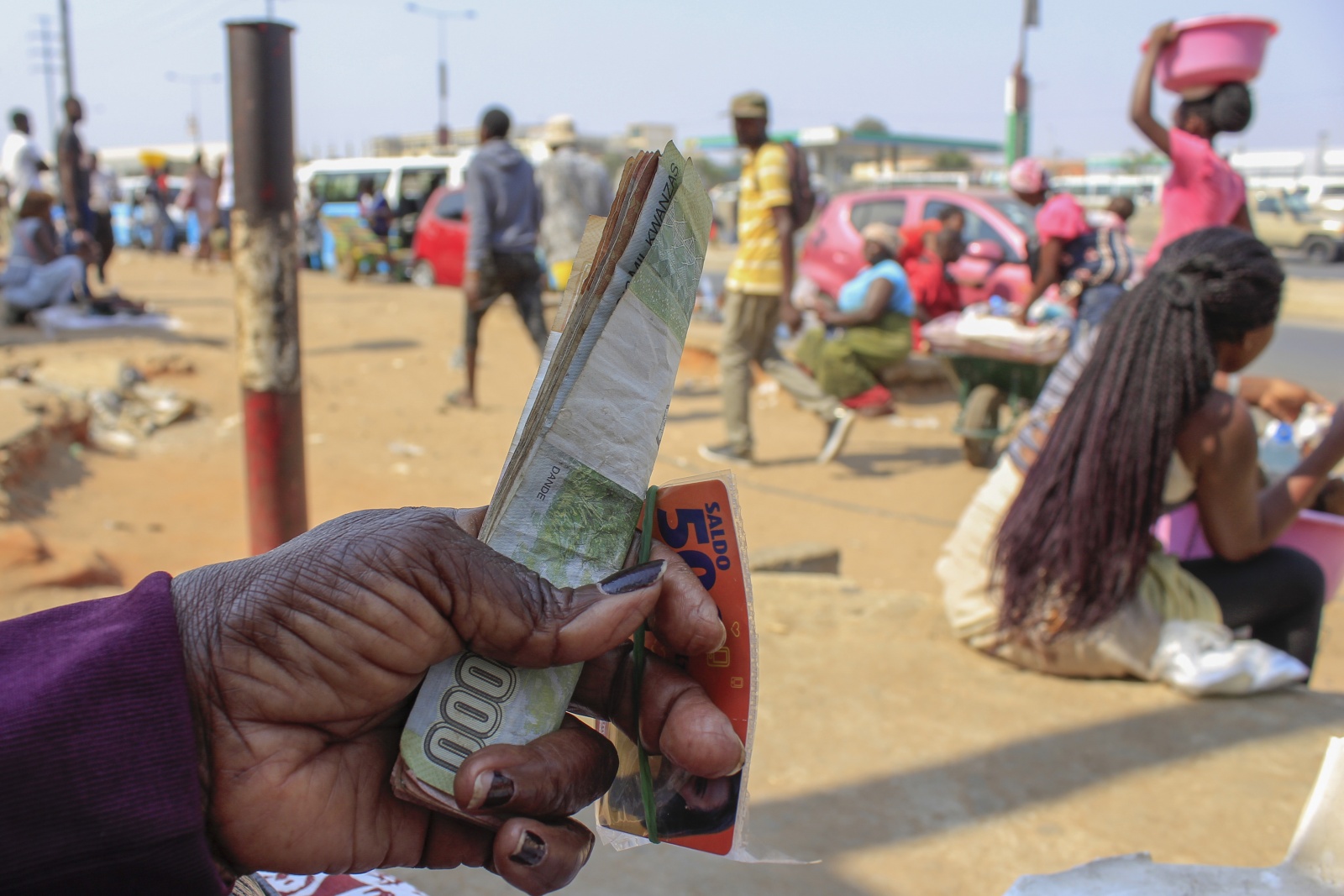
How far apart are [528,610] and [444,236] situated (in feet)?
40.9

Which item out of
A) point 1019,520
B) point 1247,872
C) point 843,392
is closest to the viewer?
point 1247,872

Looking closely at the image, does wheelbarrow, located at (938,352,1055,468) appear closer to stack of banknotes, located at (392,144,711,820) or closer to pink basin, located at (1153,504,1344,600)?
pink basin, located at (1153,504,1344,600)

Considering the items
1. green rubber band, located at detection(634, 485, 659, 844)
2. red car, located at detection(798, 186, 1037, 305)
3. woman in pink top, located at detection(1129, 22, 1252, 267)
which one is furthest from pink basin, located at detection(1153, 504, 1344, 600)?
red car, located at detection(798, 186, 1037, 305)

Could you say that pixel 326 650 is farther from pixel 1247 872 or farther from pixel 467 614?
pixel 1247 872

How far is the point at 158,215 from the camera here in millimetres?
Result: 18438

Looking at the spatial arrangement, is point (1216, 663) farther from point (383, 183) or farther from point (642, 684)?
point (383, 183)

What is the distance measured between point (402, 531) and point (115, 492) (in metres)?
4.50

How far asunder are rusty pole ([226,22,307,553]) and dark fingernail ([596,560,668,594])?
2141mm

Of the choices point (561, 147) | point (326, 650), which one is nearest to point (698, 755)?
point (326, 650)

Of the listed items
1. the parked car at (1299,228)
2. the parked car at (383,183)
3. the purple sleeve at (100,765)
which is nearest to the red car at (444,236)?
the parked car at (383,183)

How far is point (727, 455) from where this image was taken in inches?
228

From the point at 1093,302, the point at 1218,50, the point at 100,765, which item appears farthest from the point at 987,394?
the point at 100,765

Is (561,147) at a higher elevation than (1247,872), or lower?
higher

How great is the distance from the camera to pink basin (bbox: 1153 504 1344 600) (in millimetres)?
2879
